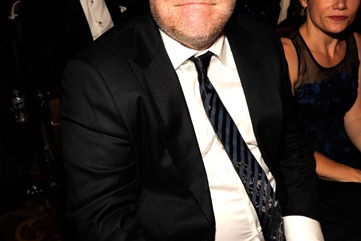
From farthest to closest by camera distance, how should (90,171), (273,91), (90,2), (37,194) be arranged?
(90,2) → (37,194) → (273,91) → (90,171)

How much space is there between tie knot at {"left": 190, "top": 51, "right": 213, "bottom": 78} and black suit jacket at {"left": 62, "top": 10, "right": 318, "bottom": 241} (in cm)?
11

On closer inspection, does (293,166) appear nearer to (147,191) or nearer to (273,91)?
(273,91)

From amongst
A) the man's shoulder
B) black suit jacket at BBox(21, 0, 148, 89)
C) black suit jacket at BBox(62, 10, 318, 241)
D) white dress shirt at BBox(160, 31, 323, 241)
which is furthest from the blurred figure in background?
black suit jacket at BBox(21, 0, 148, 89)

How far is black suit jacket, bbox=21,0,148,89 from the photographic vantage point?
2787 mm

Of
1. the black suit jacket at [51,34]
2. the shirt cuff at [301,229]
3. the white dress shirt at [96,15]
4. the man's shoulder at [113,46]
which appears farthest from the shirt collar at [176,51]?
the white dress shirt at [96,15]

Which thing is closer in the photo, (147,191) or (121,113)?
(121,113)

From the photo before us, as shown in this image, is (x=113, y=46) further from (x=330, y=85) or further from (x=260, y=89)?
(x=330, y=85)

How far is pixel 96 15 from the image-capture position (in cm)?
308

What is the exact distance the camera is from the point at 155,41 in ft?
4.04

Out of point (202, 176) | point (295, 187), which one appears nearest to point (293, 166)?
point (295, 187)

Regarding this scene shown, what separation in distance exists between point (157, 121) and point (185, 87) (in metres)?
0.16

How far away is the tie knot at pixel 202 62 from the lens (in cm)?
127

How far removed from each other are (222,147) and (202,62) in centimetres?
30

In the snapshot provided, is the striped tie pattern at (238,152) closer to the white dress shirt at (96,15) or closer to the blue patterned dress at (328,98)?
the blue patterned dress at (328,98)
